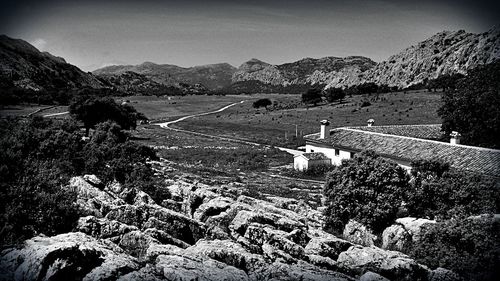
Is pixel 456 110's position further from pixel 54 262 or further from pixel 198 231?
pixel 54 262

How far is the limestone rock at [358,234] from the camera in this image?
64.2ft

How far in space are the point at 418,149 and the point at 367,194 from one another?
16299 mm

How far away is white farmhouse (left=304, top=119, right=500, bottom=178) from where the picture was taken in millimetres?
29544

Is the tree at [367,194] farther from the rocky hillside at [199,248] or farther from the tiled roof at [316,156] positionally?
the tiled roof at [316,156]

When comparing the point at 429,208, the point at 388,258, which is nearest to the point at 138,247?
the point at 388,258

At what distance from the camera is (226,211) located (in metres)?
19.7

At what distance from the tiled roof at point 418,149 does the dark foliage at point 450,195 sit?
279cm

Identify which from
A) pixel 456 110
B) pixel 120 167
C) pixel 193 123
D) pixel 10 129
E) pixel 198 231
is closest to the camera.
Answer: pixel 198 231

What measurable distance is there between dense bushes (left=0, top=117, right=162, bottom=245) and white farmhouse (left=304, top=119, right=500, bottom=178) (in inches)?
771

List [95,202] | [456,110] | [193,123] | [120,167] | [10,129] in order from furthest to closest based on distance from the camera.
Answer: [193,123], [456,110], [10,129], [120,167], [95,202]

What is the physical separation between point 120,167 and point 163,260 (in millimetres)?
17108

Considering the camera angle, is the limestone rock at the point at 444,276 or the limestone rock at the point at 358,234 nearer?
the limestone rock at the point at 444,276

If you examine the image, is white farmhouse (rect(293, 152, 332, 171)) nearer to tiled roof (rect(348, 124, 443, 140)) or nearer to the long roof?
the long roof

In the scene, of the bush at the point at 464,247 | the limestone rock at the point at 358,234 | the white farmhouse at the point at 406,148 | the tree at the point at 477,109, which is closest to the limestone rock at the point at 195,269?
the bush at the point at 464,247
